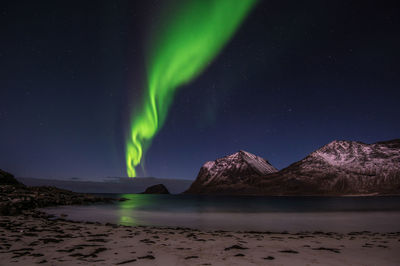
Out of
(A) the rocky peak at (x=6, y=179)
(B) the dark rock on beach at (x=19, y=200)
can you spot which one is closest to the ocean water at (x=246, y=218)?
(B) the dark rock on beach at (x=19, y=200)

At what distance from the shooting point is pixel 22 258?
8445 mm

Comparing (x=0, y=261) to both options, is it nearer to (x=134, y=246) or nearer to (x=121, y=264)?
(x=121, y=264)

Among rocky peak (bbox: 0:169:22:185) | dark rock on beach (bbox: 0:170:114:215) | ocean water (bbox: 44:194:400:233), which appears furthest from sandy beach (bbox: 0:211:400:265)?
rocky peak (bbox: 0:169:22:185)

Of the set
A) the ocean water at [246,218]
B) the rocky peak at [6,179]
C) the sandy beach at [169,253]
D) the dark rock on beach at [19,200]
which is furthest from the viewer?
the rocky peak at [6,179]

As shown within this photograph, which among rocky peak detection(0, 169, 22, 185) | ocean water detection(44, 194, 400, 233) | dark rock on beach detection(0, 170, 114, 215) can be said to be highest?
rocky peak detection(0, 169, 22, 185)

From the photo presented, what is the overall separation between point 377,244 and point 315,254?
5.08 metres

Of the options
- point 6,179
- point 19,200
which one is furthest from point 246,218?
point 6,179

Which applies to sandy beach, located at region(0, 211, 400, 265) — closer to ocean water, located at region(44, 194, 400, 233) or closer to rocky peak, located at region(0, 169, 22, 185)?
ocean water, located at region(44, 194, 400, 233)

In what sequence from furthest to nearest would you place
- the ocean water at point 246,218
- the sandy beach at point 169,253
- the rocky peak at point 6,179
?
the rocky peak at point 6,179, the ocean water at point 246,218, the sandy beach at point 169,253

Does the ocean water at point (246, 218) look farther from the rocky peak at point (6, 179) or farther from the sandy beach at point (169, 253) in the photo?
the rocky peak at point (6, 179)

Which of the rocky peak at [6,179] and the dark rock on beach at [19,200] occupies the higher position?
the rocky peak at [6,179]

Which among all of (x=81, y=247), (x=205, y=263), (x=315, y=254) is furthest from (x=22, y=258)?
(x=315, y=254)

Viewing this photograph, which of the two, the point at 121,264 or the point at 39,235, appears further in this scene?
the point at 39,235

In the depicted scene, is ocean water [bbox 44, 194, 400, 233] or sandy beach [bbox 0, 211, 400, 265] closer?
sandy beach [bbox 0, 211, 400, 265]
